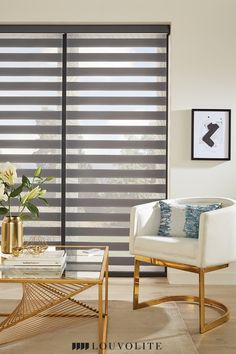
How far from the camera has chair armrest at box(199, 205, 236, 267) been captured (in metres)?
3.12

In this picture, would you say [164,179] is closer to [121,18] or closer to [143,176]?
[143,176]

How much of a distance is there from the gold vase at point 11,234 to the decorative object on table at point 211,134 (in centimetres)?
201

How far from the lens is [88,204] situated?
15.2 ft

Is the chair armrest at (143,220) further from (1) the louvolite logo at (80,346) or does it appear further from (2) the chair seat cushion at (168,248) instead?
(1) the louvolite logo at (80,346)

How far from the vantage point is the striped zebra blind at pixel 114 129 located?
4602 millimetres

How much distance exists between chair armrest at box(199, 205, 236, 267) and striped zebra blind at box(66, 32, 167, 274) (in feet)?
4.46

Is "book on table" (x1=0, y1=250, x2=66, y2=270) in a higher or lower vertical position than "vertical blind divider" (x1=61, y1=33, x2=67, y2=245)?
lower

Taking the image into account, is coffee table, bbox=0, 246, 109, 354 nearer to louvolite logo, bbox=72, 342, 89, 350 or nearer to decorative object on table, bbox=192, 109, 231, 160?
louvolite logo, bbox=72, 342, 89, 350

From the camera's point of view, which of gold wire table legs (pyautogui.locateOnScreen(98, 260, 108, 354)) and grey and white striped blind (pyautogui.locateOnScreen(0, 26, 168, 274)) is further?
grey and white striped blind (pyautogui.locateOnScreen(0, 26, 168, 274))

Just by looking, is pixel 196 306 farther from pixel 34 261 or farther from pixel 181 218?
pixel 34 261

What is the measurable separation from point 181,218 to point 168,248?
1.46 feet

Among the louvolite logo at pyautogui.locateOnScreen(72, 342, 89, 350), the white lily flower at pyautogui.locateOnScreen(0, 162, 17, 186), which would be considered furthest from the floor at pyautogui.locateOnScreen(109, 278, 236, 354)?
the white lily flower at pyautogui.locateOnScreen(0, 162, 17, 186)

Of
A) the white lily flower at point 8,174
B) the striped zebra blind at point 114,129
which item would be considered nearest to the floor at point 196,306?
the striped zebra blind at point 114,129

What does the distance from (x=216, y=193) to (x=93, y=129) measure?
1.37 m
